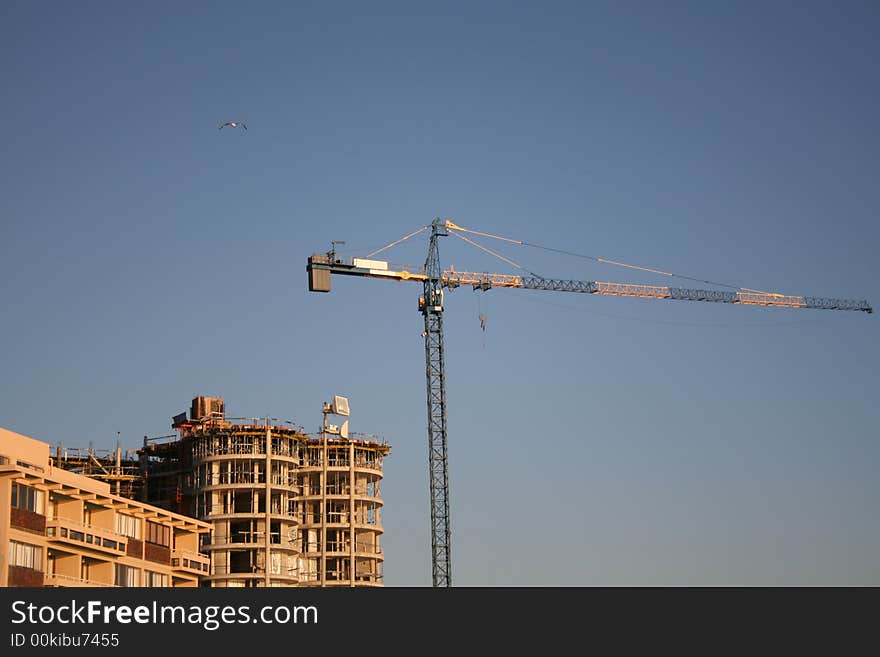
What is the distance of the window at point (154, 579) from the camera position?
12838cm

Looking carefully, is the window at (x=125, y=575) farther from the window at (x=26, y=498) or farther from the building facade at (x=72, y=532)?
the window at (x=26, y=498)

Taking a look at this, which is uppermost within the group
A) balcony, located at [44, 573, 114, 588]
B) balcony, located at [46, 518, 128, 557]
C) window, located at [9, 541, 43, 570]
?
balcony, located at [46, 518, 128, 557]

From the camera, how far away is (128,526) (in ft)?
414

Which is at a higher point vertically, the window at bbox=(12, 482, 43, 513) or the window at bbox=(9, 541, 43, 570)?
the window at bbox=(12, 482, 43, 513)

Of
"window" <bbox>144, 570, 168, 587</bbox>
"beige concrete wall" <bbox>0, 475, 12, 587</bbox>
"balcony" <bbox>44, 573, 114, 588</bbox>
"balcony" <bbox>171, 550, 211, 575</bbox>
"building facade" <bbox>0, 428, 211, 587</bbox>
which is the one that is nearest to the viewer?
"beige concrete wall" <bbox>0, 475, 12, 587</bbox>

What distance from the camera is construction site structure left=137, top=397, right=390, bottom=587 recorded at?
177125 millimetres

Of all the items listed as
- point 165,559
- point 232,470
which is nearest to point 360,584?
point 232,470

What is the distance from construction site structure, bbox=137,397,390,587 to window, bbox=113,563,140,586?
4647cm

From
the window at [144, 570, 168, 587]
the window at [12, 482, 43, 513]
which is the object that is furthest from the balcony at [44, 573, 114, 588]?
the window at [144, 570, 168, 587]

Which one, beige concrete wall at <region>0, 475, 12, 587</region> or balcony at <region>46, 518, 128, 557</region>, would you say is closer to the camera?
beige concrete wall at <region>0, 475, 12, 587</region>

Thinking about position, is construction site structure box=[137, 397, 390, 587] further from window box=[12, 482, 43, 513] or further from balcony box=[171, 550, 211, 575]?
window box=[12, 482, 43, 513]

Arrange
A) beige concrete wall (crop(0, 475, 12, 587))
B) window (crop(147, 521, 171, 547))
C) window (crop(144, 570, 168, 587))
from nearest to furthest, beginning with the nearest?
beige concrete wall (crop(0, 475, 12, 587))
window (crop(144, 570, 168, 587))
window (crop(147, 521, 171, 547))
